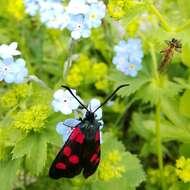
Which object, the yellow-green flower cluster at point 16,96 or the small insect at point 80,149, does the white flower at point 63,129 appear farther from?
the yellow-green flower cluster at point 16,96

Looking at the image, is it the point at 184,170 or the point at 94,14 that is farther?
the point at 184,170

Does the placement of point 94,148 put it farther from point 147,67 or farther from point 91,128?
point 147,67

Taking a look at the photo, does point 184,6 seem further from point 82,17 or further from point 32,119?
point 32,119

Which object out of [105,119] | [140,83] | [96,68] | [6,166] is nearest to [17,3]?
[96,68]

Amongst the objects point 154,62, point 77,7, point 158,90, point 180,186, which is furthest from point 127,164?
point 77,7

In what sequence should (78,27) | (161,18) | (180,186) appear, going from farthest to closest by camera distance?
(180,186) → (161,18) → (78,27)
